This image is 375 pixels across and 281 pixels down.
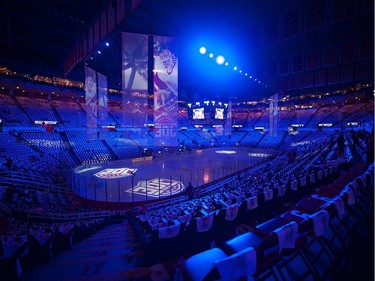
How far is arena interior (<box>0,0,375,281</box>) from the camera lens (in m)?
2.66

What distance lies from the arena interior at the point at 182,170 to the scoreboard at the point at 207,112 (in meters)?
0.15

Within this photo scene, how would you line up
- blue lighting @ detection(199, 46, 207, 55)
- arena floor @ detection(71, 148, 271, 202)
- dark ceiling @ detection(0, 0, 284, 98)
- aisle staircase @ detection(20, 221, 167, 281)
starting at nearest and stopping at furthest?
aisle staircase @ detection(20, 221, 167, 281) < dark ceiling @ detection(0, 0, 284, 98) < blue lighting @ detection(199, 46, 207, 55) < arena floor @ detection(71, 148, 271, 202)

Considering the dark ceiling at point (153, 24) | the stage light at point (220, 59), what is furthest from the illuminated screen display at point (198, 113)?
the stage light at point (220, 59)

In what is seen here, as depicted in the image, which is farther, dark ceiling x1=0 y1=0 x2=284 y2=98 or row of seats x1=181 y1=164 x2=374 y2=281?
dark ceiling x1=0 y1=0 x2=284 y2=98

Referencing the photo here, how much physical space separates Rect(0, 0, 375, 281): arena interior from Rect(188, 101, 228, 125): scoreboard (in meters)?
0.15

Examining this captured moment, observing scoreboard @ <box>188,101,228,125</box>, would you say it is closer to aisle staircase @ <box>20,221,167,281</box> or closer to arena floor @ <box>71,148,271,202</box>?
arena floor @ <box>71,148,271,202</box>

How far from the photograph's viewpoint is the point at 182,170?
735 inches

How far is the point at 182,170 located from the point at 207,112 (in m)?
6.49

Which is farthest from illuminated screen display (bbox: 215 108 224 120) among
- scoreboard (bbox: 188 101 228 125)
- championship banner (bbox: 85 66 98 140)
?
championship banner (bbox: 85 66 98 140)

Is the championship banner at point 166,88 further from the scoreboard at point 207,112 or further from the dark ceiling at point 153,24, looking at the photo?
the scoreboard at point 207,112

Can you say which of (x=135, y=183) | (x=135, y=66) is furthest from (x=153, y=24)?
(x=135, y=183)

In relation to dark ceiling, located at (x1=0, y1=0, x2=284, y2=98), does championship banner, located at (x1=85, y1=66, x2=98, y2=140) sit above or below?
below

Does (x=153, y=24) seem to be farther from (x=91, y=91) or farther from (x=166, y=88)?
(x=91, y=91)

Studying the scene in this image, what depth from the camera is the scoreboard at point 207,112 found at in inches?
747
